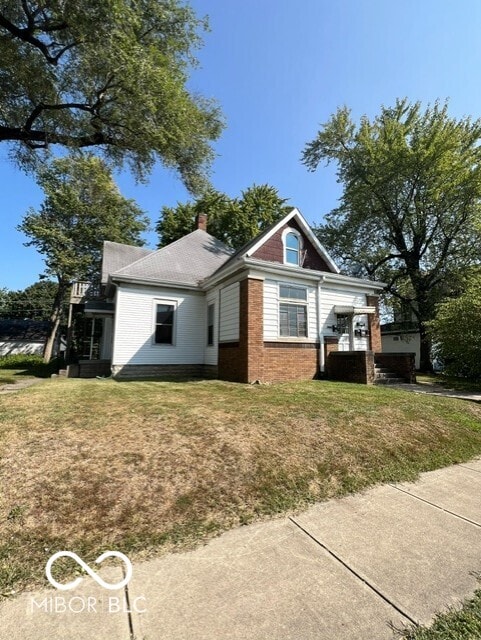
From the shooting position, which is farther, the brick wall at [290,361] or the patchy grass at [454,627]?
the brick wall at [290,361]

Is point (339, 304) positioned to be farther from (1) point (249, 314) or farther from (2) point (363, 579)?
(2) point (363, 579)

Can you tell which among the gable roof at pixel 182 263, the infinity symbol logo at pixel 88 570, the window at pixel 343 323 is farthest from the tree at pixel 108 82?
the infinity symbol logo at pixel 88 570

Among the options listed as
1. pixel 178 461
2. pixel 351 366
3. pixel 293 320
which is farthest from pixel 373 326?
pixel 178 461

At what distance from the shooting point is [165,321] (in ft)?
43.8

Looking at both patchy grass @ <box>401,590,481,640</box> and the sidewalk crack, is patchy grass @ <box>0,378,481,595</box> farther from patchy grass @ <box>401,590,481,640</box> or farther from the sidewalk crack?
patchy grass @ <box>401,590,481,640</box>

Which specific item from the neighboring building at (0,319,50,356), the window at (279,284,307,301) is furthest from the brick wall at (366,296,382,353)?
the neighboring building at (0,319,50,356)

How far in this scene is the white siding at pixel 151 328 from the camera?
12.4 meters

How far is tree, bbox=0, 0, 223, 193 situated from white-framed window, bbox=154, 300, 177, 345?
198 inches

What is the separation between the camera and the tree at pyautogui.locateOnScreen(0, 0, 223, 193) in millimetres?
8453

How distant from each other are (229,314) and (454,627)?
32.9ft

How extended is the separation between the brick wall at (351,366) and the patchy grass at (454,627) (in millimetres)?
8856

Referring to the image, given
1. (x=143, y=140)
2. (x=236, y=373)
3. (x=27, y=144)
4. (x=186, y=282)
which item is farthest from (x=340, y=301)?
(x=27, y=144)

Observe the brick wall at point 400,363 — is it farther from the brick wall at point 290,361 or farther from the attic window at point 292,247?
the attic window at point 292,247

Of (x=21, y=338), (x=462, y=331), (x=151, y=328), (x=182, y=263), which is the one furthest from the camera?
(x=21, y=338)
